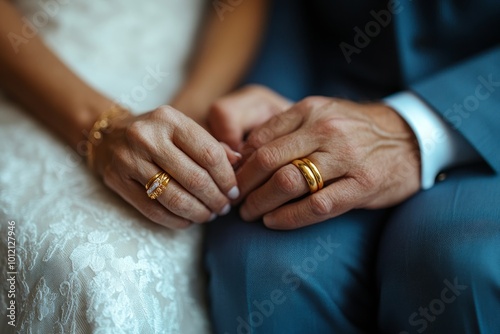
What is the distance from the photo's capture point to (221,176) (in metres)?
0.68

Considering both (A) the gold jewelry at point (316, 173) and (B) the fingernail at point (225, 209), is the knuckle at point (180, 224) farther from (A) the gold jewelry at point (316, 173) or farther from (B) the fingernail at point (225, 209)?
(A) the gold jewelry at point (316, 173)

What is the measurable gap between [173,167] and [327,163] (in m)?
0.21

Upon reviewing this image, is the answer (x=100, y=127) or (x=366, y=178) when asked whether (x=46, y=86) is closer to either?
(x=100, y=127)

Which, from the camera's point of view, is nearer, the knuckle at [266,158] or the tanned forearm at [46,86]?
the knuckle at [266,158]

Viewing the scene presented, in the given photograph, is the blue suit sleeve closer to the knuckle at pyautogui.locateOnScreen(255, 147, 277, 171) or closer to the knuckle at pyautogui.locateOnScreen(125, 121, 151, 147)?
the knuckle at pyautogui.locateOnScreen(255, 147, 277, 171)

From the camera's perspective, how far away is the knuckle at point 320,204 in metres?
0.65

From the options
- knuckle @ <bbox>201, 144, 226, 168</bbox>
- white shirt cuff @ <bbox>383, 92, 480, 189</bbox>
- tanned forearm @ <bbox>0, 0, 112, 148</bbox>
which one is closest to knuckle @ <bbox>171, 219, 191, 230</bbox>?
knuckle @ <bbox>201, 144, 226, 168</bbox>

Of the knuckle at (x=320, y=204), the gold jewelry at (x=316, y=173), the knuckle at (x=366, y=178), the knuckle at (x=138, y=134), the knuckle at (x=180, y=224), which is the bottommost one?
the knuckle at (x=366, y=178)

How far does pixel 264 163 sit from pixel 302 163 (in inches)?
2.1

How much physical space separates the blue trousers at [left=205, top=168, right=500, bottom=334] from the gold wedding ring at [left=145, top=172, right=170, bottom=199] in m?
0.14

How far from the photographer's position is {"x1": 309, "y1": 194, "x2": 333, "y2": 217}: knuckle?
652mm

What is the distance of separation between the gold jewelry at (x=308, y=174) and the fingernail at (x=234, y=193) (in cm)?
10

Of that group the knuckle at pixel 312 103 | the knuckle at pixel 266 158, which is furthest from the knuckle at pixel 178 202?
the knuckle at pixel 312 103

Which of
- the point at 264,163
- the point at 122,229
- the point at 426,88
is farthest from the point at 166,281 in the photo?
the point at 426,88
